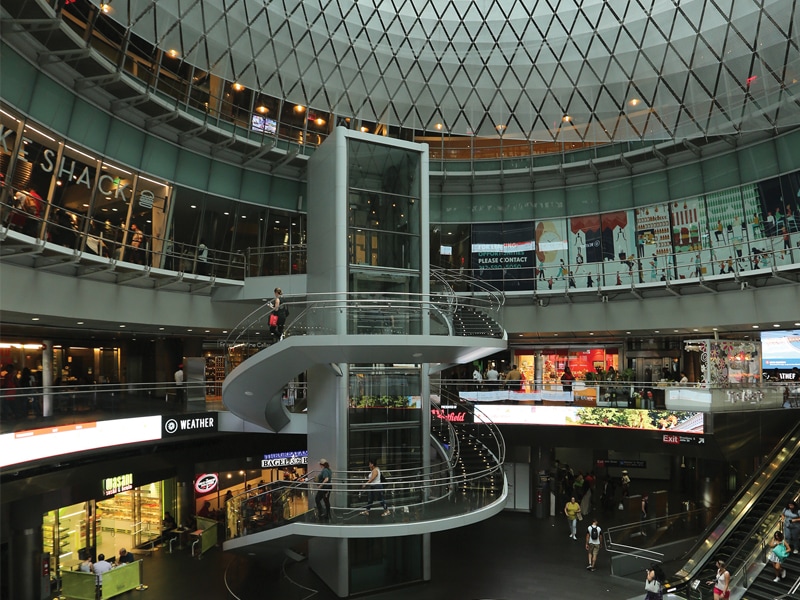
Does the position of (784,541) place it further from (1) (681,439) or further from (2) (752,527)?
(1) (681,439)

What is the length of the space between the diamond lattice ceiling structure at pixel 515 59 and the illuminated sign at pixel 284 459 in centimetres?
1727

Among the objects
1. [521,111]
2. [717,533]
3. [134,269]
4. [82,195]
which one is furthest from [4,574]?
[521,111]

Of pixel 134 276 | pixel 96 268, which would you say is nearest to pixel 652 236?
pixel 134 276

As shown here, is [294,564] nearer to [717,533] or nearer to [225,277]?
[225,277]

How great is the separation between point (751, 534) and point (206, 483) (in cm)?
2171

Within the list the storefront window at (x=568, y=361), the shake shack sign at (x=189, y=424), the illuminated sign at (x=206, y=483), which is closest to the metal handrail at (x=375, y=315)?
the shake shack sign at (x=189, y=424)

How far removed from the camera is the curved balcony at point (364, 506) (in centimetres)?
1678

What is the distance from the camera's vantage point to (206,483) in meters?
27.7

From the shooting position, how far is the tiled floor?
20.0 meters

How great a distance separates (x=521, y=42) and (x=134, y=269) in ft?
77.7

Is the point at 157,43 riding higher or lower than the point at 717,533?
higher

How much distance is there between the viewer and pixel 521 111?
111ft

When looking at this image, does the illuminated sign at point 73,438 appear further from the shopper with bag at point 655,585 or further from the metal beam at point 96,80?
the shopper with bag at point 655,585

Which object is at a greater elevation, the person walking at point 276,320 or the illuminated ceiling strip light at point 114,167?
the illuminated ceiling strip light at point 114,167
